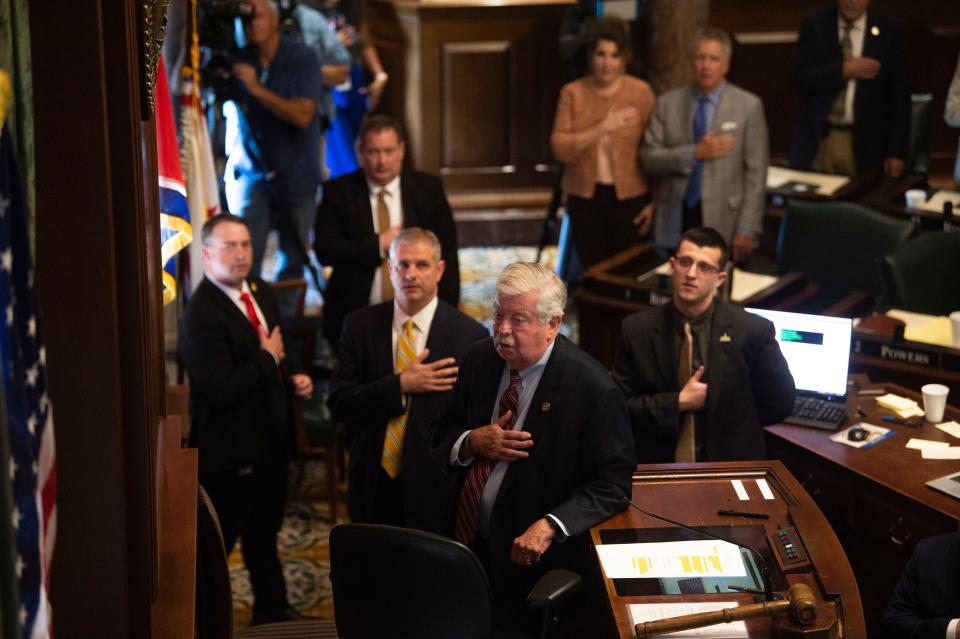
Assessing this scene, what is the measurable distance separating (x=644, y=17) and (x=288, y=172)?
245 centimetres

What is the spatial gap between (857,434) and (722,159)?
2.29 m

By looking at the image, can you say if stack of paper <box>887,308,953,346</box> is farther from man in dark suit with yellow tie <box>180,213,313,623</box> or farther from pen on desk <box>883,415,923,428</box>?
man in dark suit with yellow tie <box>180,213,313,623</box>

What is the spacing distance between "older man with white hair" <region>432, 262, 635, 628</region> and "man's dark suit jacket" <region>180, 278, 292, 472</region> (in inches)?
40.3

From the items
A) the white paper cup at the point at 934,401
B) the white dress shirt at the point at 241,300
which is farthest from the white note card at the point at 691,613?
the white dress shirt at the point at 241,300

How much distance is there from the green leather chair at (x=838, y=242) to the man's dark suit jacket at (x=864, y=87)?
3.28ft

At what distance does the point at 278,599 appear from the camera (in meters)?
4.44

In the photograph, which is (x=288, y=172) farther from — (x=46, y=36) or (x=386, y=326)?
(x=46, y=36)

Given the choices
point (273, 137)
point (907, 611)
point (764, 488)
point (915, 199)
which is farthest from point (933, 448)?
point (273, 137)

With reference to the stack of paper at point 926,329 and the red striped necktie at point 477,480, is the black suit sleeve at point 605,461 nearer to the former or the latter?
the red striped necktie at point 477,480

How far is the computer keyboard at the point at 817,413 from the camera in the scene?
4195mm

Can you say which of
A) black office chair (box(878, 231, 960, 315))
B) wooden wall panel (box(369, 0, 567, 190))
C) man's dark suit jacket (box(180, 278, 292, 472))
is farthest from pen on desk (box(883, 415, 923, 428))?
wooden wall panel (box(369, 0, 567, 190))

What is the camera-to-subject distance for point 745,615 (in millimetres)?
2742

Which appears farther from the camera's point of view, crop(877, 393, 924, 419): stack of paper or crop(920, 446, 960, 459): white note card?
crop(877, 393, 924, 419): stack of paper

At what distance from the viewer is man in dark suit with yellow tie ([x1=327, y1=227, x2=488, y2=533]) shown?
13.1 feet
